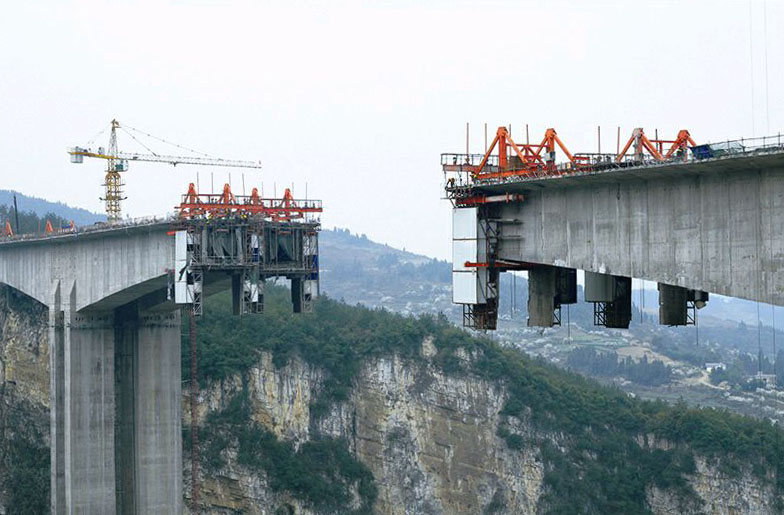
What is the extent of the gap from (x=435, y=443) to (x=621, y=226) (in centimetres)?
11439

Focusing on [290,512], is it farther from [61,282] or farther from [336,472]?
[61,282]

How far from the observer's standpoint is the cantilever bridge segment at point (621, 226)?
28.8 metres

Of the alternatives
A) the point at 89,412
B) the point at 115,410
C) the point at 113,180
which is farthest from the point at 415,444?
the point at 89,412

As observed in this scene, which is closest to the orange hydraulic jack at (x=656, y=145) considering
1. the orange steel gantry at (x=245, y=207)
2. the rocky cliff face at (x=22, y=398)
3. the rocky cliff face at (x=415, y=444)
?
the orange steel gantry at (x=245, y=207)

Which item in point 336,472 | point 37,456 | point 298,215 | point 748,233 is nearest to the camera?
point 748,233

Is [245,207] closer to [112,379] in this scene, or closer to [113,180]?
[112,379]

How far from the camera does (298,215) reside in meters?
64.2

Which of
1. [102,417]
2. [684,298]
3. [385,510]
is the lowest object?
[385,510]

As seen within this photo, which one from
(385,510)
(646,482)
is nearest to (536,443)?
(646,482)

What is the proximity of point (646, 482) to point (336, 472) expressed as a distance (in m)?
40.3

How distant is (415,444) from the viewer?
143125 mm

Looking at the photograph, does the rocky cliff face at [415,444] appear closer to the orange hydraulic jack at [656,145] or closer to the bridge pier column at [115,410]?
the bridge pier column at [115,410]

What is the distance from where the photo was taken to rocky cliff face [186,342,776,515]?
139 meters

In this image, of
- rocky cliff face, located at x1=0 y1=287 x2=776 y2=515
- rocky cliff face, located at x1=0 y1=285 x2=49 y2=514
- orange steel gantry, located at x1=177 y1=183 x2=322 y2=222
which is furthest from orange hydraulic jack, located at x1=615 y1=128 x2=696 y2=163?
rocky cliff face, located at x1=0 y1=287 x2=776 y2=515
